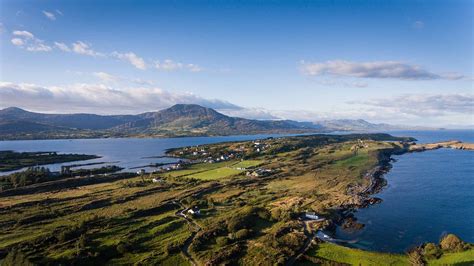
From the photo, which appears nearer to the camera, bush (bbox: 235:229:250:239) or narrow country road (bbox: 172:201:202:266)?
narrow country road (bbox: 172:201:202:266)

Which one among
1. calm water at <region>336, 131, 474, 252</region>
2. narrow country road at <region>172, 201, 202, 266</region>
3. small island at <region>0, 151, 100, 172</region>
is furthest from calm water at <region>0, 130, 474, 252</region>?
small island at <region>0, 151, 100, 172</region>

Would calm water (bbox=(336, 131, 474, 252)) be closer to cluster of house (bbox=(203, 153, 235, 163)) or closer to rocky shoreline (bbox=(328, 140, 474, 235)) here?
rocky shoreline (bbox=(328, 140, 474, 235))

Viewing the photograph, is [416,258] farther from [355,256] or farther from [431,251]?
[355,256]

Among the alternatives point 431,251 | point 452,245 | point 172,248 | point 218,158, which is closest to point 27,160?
point 218,158

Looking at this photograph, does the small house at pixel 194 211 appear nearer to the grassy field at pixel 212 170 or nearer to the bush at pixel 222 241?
the bush at pixel 222 241

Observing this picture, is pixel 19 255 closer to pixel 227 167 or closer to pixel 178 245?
pixel 178 245

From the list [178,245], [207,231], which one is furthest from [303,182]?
[178,245]
